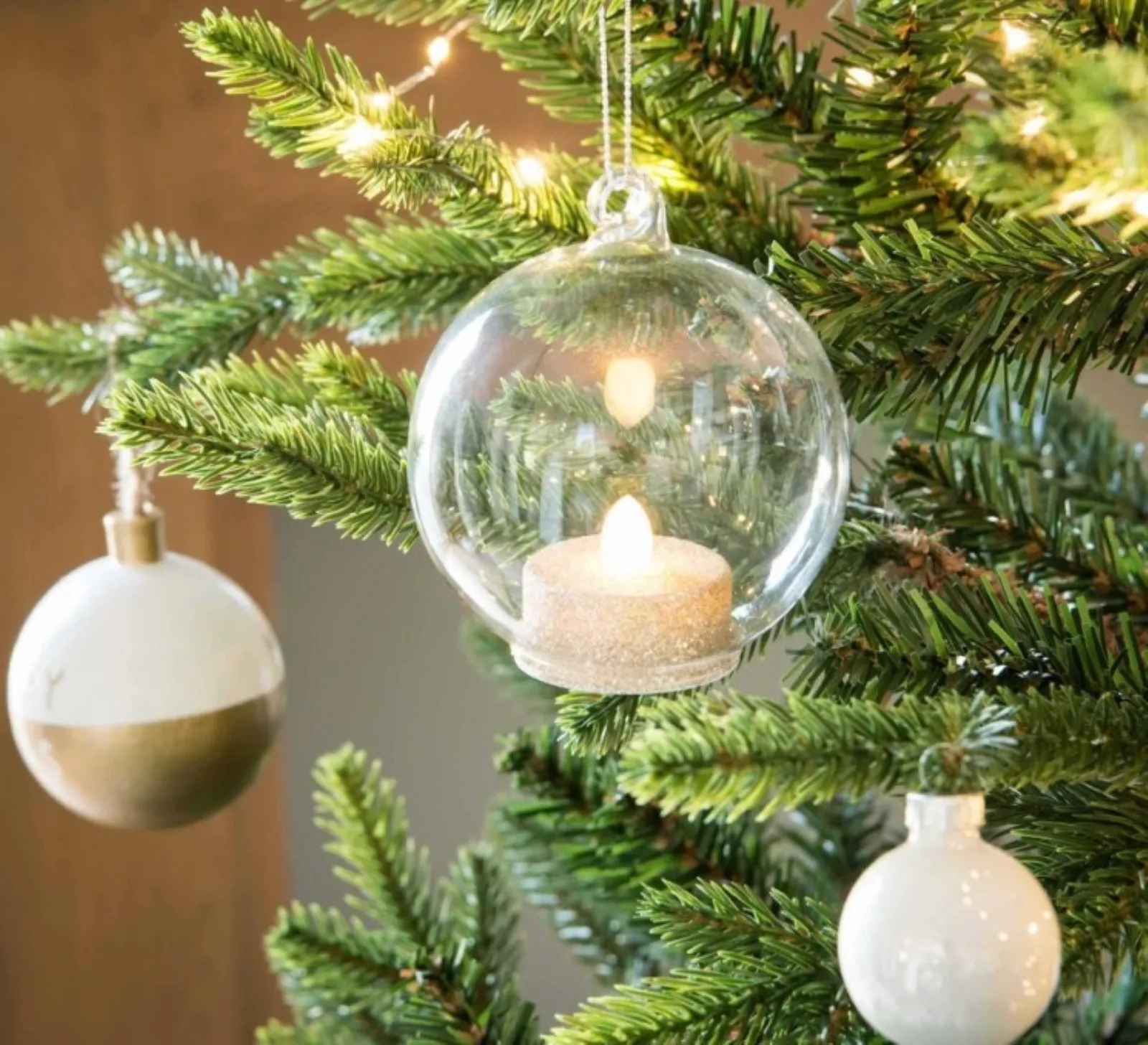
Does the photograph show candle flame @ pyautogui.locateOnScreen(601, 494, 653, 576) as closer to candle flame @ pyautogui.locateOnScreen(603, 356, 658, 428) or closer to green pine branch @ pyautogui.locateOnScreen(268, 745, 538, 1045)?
candle flame @ pyautogui.locateOnScreen(603, 356, 658, 428)

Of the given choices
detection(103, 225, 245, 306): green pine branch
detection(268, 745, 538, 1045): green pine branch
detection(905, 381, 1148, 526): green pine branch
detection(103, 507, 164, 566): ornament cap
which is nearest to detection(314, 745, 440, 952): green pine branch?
detection(268, 745, 538, 1045): green pine branch

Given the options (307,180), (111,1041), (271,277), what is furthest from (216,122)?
(111,1041)

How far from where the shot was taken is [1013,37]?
458 millimetres

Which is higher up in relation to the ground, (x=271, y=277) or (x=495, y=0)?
(x=495, y=0)

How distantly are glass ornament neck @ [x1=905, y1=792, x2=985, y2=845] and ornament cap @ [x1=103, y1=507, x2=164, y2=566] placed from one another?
1.31 ft

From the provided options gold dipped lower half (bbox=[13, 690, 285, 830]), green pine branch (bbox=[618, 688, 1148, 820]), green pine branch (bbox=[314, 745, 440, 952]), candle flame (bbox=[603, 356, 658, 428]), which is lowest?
green pine branch (bbox=[314, 745, 440, 952])

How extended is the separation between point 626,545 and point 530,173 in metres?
0.20

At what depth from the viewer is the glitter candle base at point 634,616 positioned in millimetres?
358

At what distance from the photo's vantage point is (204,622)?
586mm

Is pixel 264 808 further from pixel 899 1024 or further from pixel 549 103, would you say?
pixel 899 1024

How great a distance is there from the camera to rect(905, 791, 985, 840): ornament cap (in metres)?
0.31

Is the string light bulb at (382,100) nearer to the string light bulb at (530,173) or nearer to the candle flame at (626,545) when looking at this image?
the string light bulb at (530,173)

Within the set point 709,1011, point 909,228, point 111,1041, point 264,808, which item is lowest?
point 111,1041

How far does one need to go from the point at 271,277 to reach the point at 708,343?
0.34 meters
